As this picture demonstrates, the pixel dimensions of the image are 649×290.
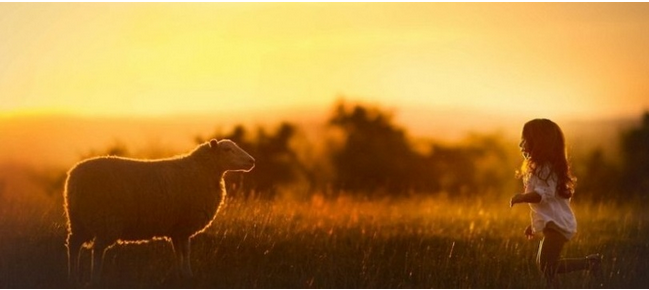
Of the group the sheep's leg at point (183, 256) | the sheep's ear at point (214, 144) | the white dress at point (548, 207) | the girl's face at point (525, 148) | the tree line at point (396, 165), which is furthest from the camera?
the tree line at point (396, 165)

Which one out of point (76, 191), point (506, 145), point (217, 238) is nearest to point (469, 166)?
point (506, 145)

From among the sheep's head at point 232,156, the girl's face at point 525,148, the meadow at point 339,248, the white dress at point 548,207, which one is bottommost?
the meadow at point 339,248

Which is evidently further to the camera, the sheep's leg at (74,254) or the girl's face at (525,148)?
the sheep's leg at (74,254)

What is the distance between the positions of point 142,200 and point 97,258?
591mm

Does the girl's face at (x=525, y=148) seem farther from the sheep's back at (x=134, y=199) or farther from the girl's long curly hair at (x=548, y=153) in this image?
the sheep's back at (x=134, y=199)

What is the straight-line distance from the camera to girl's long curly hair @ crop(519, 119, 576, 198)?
8484 mm

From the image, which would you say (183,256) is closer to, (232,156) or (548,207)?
(232,156)

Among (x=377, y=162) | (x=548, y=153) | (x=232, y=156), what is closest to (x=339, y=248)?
(x=377, y=162)

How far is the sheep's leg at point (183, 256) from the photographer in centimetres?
905

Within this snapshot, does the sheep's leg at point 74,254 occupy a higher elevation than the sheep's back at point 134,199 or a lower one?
lower

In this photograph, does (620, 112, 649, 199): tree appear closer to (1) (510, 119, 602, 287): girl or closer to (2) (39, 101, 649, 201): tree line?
(2) (39, 101, 649, 201): tree line

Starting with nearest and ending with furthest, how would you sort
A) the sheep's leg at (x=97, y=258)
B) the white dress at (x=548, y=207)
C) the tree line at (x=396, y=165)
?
the white dress at (x=548, y=207)
the sheep's leg at (x=97, y=258)
the tree line at (x=396, y=165)

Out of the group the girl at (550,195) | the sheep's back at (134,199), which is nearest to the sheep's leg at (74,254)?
the sheep's back at (134,199)

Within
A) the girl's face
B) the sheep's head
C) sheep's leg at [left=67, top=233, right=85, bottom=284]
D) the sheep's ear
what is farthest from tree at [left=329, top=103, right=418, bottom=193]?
sheep's leg at [left=67, top=233, right=85, bottom=284]
